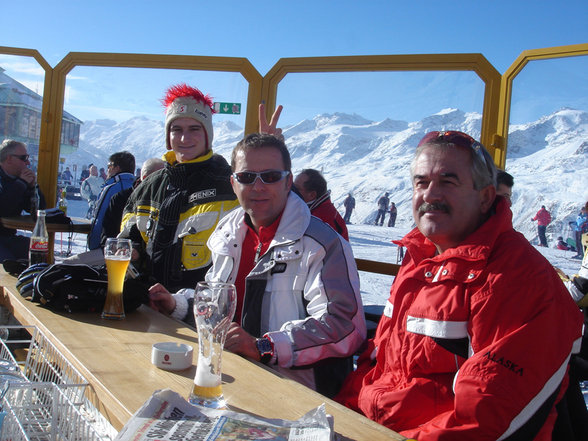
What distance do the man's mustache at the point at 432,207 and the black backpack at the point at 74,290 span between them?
1115 millimetres

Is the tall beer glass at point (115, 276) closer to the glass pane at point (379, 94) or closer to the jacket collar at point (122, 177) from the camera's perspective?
the glass pane at point (379, 94)

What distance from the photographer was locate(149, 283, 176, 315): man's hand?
219 centimetres

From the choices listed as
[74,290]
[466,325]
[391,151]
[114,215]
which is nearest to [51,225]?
[114,215]

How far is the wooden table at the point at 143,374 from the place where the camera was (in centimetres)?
119

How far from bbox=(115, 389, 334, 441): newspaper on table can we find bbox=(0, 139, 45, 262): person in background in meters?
4.85

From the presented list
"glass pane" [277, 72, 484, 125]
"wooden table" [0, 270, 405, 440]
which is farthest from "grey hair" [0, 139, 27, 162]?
"wooden table" [0, 270, 405, 440]

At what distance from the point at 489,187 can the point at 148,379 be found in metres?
1.19

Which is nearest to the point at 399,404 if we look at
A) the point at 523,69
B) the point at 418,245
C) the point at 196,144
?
the point at 418,245

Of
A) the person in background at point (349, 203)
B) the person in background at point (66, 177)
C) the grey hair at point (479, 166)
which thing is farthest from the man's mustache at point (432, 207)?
the person in background at point (66, 177)

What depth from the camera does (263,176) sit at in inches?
86.0

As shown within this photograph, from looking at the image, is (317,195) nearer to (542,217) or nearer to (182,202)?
(542,217)

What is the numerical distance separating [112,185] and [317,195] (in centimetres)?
193

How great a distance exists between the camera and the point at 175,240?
2809mm

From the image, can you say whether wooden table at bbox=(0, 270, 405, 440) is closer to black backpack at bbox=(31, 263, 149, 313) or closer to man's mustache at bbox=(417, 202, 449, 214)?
black backpack at bbox=(31, 263, 149, 313)
